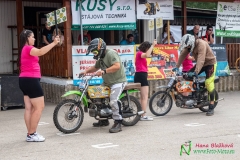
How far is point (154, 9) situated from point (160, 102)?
175 inches

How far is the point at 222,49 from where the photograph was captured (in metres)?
14.2

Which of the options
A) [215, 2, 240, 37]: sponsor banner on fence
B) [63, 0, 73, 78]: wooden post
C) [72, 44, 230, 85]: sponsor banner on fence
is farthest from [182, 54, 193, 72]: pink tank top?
[215, 2, 240, 37]: sponsor banner on fence

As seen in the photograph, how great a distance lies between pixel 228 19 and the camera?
14586 millimetres

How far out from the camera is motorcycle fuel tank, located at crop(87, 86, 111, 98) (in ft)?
26.4

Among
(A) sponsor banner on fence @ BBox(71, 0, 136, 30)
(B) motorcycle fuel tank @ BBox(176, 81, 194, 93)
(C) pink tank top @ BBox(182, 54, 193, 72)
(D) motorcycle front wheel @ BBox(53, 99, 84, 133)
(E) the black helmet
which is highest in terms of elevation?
(A) sponsor banner on fence @ BBox(71, 0, 136, 30)

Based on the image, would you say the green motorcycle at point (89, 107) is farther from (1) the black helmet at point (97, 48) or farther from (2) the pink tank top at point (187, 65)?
(2) the pink tank top at point (187, 65)

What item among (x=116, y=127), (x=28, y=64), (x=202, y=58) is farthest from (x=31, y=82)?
(x=202, y=58)

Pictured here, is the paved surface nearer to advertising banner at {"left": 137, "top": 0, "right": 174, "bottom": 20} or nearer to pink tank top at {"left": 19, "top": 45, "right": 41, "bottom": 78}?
pink tank top at {"left": 19, "top": 45, "right": 41, "bottom": 78}

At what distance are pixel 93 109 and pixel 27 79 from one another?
57.4 inches

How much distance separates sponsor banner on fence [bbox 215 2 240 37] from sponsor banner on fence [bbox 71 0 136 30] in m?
3.43

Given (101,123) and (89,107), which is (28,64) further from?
(101,123)

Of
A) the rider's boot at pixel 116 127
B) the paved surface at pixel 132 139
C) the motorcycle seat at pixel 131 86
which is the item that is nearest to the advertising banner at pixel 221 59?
the paved surface at pixel 132 139

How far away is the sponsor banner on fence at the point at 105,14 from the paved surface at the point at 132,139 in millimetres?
3264

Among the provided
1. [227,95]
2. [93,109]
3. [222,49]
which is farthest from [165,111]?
[222,49]
